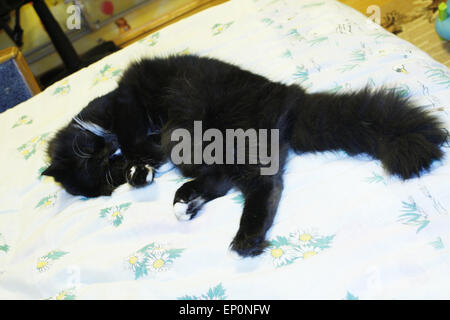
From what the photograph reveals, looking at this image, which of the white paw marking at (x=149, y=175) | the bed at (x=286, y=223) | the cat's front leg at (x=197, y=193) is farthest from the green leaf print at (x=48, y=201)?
the cat's front leg at (x=197, y=193)

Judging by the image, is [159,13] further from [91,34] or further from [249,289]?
[249,289]

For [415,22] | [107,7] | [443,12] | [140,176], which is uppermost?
[140,176]

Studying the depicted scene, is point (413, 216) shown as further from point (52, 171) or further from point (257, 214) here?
point (52, 171)

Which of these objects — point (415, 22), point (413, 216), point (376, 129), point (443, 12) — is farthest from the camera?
point (415, 22)

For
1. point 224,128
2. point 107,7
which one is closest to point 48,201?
point 224,128

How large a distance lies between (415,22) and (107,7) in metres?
2.92

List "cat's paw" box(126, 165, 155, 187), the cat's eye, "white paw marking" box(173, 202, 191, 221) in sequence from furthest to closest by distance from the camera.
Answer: the cat's eye → "cat's paw" box(126, 165, 155, 187) → "white paw marking" box(173, 202, 191, 221)

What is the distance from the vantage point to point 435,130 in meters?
0.97

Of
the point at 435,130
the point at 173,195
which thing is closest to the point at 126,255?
the point at 173,195

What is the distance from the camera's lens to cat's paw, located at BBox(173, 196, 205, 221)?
115 centimetres

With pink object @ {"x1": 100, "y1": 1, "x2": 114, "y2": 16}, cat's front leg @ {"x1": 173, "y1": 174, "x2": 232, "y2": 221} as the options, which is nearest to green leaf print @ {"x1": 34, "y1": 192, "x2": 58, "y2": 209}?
cat's front leg @ {"x1": 173, "y1": 174, "x2": 232, "y2": 221}

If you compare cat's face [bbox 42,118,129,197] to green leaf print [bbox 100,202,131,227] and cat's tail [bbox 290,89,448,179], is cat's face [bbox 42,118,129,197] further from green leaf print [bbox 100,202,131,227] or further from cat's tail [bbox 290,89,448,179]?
cat's tail [bbox 290,89,448,179]

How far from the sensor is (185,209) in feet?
3.79
